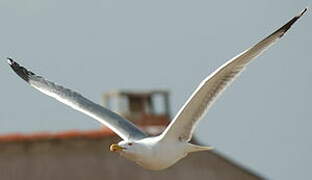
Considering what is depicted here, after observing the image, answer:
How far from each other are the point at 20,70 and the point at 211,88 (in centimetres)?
310

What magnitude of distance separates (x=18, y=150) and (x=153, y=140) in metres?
7.28

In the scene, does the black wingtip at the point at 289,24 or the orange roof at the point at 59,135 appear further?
the orange roof at the point at 59,135

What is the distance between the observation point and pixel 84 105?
20.1 m

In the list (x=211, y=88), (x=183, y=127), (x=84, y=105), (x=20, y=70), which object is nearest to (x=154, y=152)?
(x=183, y=127)

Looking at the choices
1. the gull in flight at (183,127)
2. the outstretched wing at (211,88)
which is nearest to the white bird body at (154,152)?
the gull in flight at (183,127)

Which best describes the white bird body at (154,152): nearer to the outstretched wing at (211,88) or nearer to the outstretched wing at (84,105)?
the outstretched wing at (211,88)

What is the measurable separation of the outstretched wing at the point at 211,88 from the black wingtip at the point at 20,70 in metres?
2.47

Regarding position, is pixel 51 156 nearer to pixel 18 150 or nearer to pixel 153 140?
pixel 18 150

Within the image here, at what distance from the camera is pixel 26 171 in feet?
85.0

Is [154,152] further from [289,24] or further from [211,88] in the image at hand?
[289,24]

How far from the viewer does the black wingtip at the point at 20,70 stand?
68.6ft

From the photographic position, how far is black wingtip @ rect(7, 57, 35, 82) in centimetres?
2092

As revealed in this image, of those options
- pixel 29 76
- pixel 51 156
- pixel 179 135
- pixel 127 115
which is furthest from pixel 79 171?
pixel 179 135

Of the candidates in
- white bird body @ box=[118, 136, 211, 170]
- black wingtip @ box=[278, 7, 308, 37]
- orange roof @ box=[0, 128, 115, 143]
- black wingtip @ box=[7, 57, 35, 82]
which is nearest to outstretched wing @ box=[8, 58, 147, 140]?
black wingtip @ box=[7, 57, 35, 82]
